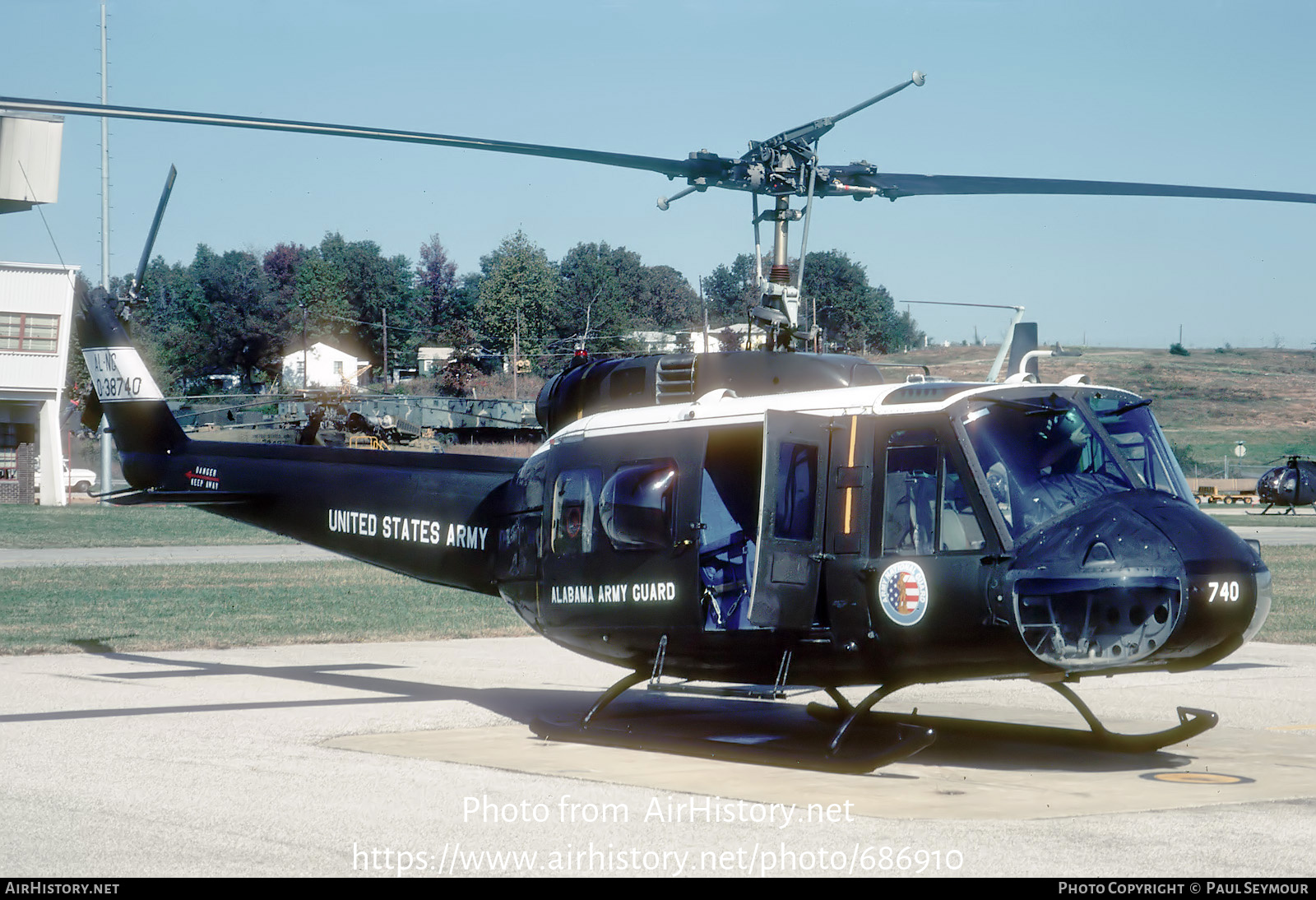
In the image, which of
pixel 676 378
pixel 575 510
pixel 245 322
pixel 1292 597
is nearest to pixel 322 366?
pixel 245 322

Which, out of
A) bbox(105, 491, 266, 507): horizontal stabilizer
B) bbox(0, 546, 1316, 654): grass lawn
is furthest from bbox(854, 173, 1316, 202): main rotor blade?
bbox(0, 546, 1316, 654): grass lawn

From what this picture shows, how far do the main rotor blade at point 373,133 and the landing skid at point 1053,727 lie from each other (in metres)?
4.22

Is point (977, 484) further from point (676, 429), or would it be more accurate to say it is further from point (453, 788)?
point (453, 788)

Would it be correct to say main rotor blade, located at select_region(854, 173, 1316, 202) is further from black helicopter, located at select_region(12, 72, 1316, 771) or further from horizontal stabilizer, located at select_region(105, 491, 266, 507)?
horizontal stabilizer, located at select_region(105, 491, 266, 507)

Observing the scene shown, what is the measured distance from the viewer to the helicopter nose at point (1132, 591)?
7770mm

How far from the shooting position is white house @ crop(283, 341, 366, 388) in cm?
9825

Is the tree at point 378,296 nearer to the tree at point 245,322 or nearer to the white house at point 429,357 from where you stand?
the white house at point 429,357

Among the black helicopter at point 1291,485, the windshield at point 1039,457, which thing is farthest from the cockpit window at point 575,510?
the black helicopter at point 1291,485

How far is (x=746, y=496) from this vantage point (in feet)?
31.9

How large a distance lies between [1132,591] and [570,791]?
3607 mm

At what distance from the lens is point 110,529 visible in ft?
132

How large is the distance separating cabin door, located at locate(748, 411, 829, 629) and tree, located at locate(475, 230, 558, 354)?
84.1m

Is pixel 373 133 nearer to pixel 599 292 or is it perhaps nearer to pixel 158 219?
pixel 158 219

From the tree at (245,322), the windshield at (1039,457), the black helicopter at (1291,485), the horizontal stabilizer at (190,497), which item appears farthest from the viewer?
the tree at (245,322)
